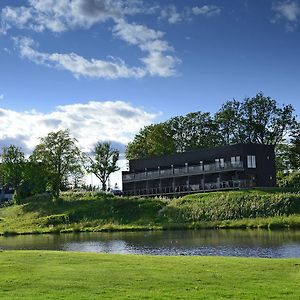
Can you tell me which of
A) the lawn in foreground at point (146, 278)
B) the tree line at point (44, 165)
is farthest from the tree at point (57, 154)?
the lawn in foreground at point (146, 278)

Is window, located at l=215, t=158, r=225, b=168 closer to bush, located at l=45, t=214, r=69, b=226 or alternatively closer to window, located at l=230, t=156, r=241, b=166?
window, located at l=230, t=156, r=241, b=166

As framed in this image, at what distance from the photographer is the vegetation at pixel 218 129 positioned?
9125 centimetres

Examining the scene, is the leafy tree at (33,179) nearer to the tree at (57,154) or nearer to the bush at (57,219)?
the tree at (57,154)

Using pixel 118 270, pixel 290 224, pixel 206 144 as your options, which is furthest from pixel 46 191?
pixel 118 270

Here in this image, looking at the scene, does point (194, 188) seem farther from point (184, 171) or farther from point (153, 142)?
point (153, 142)

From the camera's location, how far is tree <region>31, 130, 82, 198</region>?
8956 cm

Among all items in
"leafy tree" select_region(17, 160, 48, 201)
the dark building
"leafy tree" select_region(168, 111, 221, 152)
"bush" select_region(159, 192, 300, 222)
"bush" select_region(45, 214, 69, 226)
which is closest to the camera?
"bush" select_region(159, 192, 300, 222)

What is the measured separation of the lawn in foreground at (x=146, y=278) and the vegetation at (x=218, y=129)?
72.4m

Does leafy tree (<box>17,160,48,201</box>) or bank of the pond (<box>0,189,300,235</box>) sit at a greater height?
leafy tree (<box>17,160,48,201</box>)

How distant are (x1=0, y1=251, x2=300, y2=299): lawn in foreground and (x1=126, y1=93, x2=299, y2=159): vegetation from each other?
7240cm

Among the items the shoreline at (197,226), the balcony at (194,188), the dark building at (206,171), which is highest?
the dark building at (206,171)

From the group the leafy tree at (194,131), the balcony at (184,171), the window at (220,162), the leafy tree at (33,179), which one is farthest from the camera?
the leafy tree at (194,131)

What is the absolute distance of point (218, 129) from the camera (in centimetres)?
9688

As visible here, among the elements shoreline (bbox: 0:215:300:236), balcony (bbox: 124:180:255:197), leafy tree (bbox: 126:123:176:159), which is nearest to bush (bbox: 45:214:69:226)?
shoreline (bbox: 0:215:300:236)
